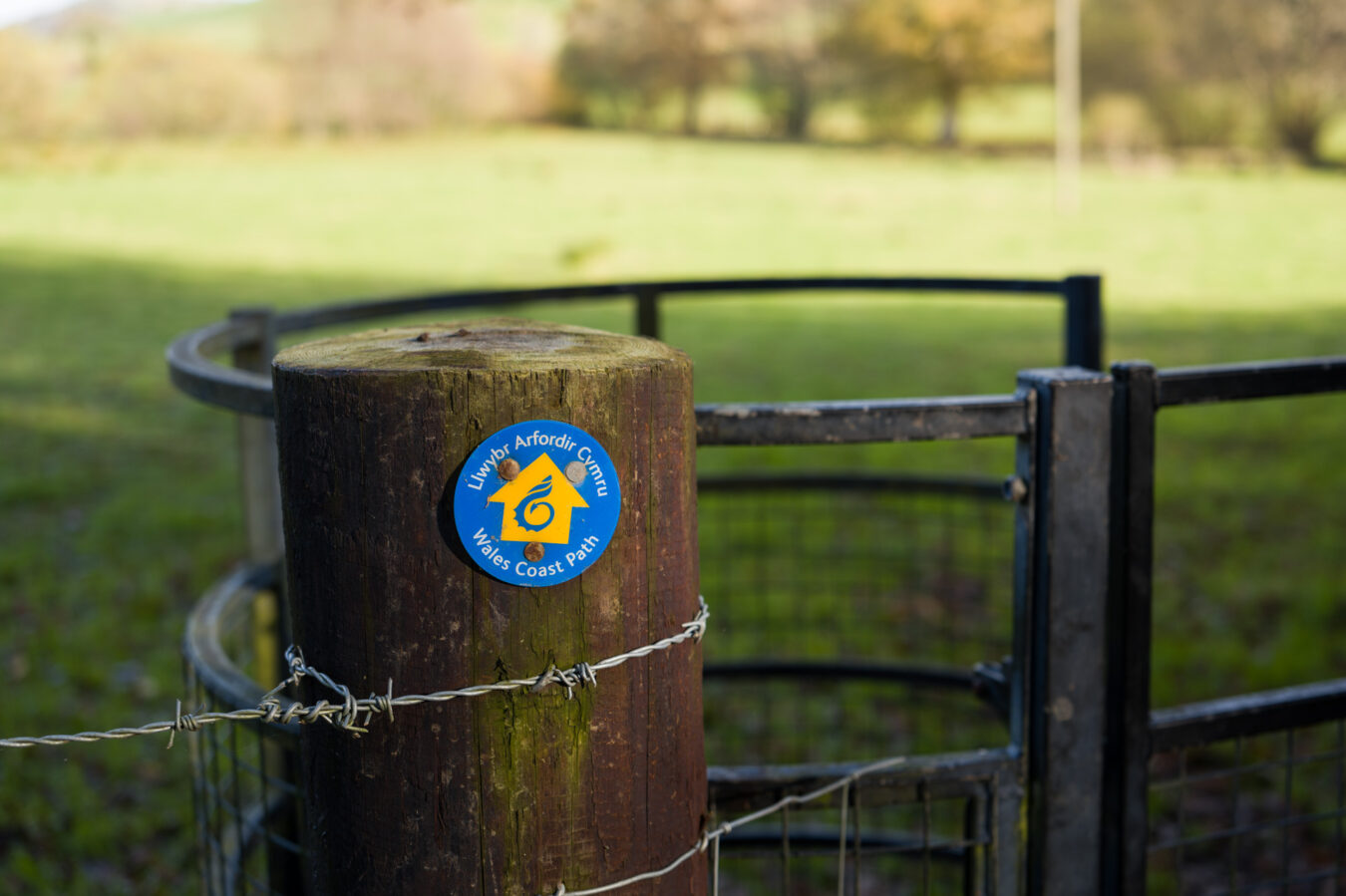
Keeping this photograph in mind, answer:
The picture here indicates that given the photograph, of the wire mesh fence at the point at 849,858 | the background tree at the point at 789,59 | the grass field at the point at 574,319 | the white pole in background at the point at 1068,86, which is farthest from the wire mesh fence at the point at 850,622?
the background tree at the point at 789,59

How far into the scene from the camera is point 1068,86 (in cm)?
2086

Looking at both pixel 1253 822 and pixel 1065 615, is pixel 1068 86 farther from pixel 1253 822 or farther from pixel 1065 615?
pixel 1065 615

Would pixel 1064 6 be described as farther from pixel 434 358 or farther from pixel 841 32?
pixel 434 358

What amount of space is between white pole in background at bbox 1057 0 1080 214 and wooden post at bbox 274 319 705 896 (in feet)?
66.2

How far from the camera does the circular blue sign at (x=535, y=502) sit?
120 cm

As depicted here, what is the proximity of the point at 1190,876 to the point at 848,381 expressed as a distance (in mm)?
6971

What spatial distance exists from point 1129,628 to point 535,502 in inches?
36.0

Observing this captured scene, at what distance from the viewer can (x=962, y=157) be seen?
2166cm

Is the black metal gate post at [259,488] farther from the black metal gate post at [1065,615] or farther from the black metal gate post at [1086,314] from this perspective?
the black metal gate post at [1086,314]

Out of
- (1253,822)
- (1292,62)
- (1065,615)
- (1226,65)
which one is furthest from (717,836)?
(1226,65)

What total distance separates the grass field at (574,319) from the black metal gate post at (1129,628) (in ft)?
8.13

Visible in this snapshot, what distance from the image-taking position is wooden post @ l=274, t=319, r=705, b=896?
3.96 ft

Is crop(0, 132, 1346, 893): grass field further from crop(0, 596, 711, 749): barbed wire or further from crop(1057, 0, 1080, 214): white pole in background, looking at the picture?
crop(0, 596, 711, 749): barbed wire

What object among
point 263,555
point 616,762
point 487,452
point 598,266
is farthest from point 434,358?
point 598,266
